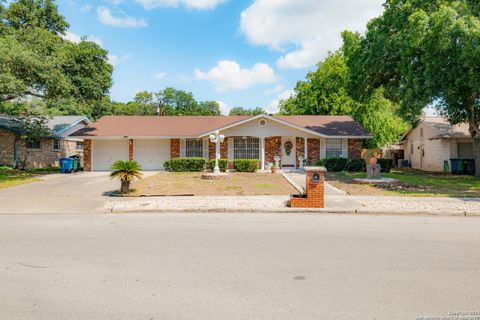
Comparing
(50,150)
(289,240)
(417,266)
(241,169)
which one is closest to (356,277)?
(417,266)

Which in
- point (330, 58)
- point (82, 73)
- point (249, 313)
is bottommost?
point (249, 313)

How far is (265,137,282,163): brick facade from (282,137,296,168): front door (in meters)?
0.40

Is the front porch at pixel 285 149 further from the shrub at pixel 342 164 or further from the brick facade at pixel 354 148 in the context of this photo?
the shrub at pixel 342 164

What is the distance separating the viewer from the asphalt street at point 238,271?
3510 mm

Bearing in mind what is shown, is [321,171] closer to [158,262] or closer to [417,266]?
[417,266]

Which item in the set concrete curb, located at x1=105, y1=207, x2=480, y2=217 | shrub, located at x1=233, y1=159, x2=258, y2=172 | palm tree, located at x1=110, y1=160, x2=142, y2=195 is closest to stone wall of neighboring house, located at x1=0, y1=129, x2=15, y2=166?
shrub, located at x1=233, y1=159, x2=258, y2=172

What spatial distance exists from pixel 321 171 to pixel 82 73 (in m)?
21.5

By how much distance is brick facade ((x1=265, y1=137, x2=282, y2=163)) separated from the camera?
24.9m

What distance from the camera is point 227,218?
8.84 meters

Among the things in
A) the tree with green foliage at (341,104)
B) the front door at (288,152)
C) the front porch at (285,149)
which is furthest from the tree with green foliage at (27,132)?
the tree with green foliage at (341,104)

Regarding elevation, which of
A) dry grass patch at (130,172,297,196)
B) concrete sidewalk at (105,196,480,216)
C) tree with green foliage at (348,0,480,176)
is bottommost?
concrete sidewalk at (105,196,480,216)

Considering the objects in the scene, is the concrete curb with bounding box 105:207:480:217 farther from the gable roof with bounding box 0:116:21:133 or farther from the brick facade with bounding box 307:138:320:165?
the gable roof with bounding box 0:116:21:133

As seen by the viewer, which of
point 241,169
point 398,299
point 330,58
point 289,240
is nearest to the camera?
point 398,299

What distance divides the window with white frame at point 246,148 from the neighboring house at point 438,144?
13804mm
